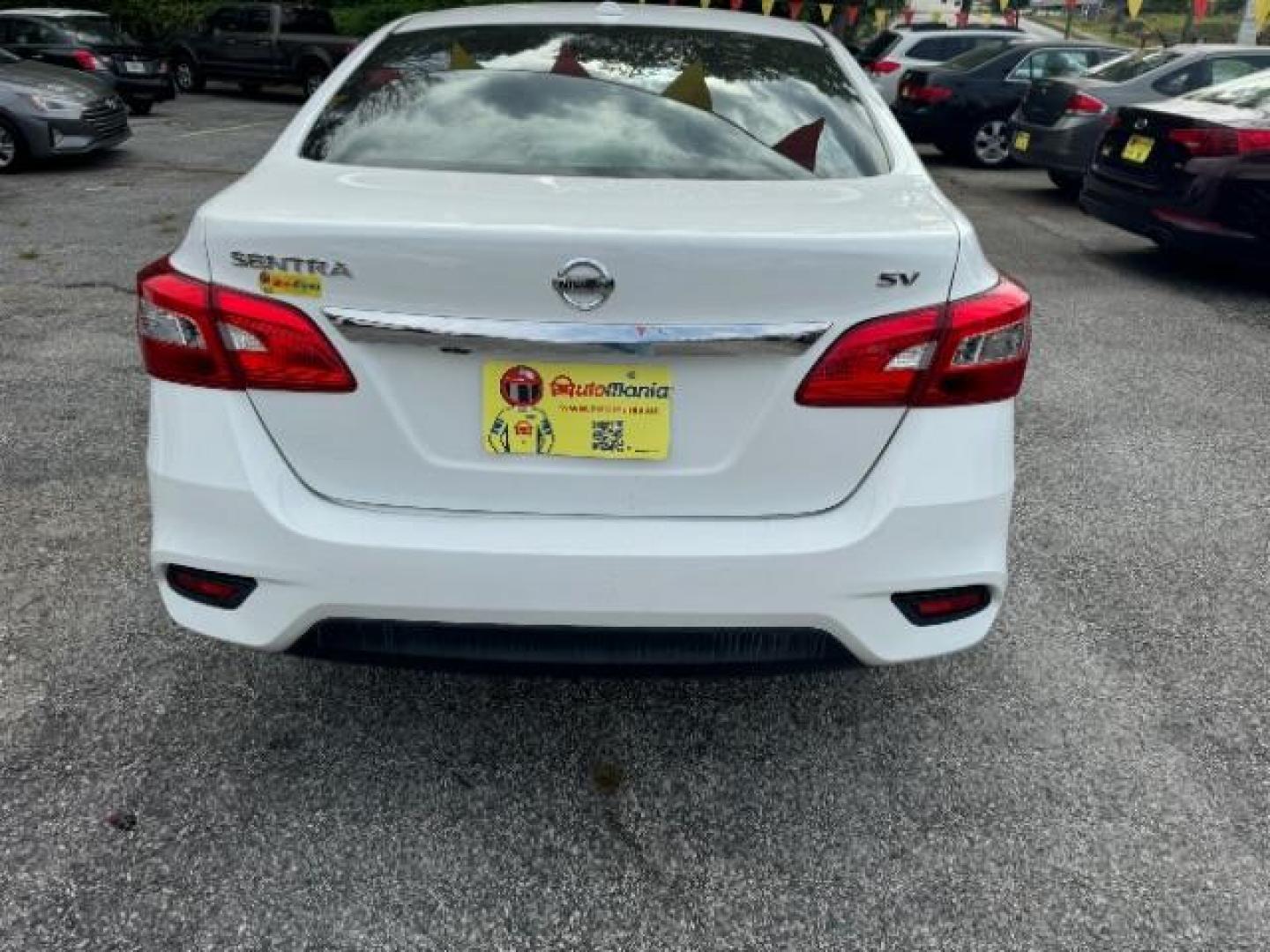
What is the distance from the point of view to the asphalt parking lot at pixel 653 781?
7.14 ft

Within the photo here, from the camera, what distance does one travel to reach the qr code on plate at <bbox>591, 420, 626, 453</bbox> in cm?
209

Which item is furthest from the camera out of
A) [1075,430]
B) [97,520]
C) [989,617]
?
[1075,430]

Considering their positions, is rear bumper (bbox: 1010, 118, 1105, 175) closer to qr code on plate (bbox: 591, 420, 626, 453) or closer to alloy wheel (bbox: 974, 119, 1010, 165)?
alloy wheel (bbox: 974, 119, 1010, 165)

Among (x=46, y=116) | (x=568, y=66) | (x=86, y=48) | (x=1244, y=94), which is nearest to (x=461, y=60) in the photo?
(x=568, y=66)

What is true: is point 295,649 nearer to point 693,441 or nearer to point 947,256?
point 693,441

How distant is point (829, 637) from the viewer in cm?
220

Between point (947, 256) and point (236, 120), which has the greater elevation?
point (947, 256)

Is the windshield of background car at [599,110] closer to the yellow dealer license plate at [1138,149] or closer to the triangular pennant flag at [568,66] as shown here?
the triangular pennant flag at [568,66]

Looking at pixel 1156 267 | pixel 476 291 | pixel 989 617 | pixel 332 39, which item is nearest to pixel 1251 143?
pixel 1156 267

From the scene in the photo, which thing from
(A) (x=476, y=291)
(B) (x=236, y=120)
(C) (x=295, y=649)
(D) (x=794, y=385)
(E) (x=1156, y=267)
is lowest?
(B) (x=236, y=120)

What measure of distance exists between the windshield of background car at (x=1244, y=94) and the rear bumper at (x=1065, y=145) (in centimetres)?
182

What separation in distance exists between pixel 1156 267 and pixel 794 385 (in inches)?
292

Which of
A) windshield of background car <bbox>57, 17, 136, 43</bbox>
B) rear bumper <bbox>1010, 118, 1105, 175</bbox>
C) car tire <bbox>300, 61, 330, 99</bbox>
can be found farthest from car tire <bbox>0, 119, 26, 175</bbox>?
rear bumper <bbox>1010, 118, 1105, 175</bbox>

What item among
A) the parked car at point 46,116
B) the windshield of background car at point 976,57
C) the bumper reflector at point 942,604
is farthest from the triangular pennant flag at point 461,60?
the windshield of background car at point 976,57
